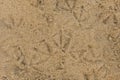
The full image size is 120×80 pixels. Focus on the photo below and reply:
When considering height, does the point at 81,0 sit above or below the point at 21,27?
above

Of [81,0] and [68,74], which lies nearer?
[68,74]

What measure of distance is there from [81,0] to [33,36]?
362 millimetres

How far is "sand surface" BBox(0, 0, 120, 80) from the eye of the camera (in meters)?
1.83

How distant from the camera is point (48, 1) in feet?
6.32

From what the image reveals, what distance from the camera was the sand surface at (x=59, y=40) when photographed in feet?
6.00

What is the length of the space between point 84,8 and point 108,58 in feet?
1.07

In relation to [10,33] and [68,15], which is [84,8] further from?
[10,33]

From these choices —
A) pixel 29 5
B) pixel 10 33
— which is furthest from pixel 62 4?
pixel 10 33

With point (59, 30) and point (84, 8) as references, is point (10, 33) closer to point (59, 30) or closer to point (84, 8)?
point (59, 30)

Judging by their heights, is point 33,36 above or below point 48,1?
below

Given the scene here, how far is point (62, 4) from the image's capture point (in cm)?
193

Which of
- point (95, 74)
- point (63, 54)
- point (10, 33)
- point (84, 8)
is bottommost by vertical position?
point (95, 74)

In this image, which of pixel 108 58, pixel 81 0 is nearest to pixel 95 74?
pixel 108 58

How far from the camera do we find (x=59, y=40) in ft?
6.15
